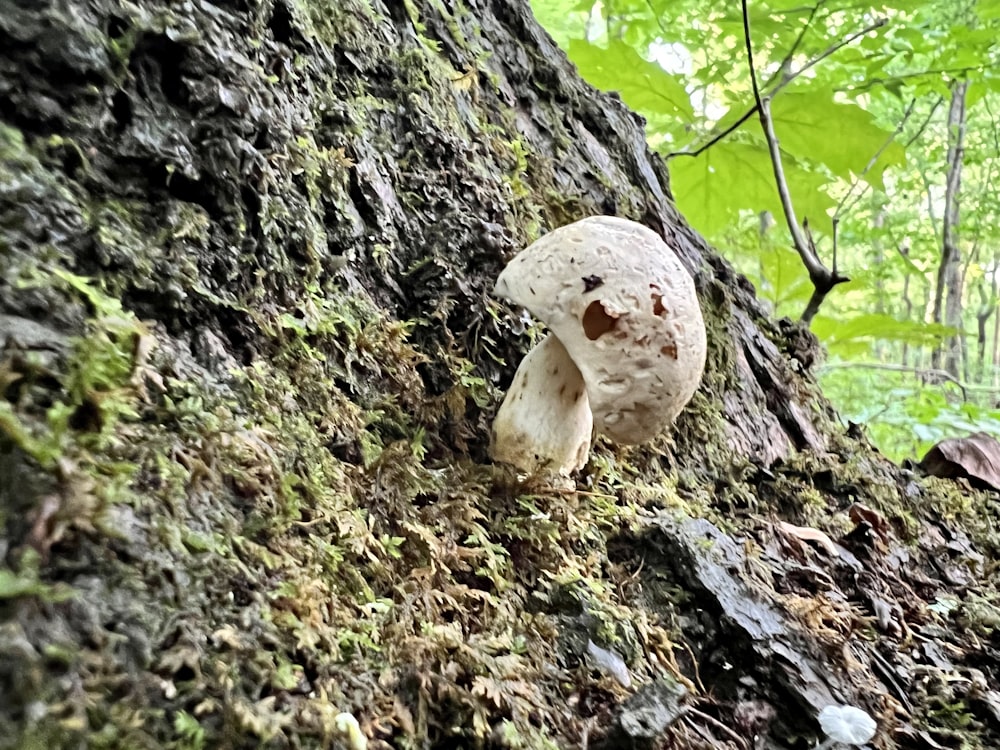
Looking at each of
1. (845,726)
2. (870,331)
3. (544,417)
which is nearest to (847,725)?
(845,726)

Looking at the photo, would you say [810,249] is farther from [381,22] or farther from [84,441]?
[84,441]

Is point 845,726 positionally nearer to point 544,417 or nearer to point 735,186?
point 544,417

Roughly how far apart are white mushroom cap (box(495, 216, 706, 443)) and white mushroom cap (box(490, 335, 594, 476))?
21cm

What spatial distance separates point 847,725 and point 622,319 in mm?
1150

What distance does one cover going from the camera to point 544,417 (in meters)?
1.93

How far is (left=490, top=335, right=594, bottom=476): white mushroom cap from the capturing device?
193 centimetres

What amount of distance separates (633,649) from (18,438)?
4.45 feet

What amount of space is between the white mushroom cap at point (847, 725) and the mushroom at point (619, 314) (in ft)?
2.69

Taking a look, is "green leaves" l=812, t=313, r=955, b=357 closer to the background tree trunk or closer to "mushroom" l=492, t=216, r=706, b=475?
"mushroom" l=492, t=216, r=706, b=475

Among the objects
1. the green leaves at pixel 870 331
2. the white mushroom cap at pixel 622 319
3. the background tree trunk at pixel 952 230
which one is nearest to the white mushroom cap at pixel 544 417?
the white mushroom cap at pixel 622 319

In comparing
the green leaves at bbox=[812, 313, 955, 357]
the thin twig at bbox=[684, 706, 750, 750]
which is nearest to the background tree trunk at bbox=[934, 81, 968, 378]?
the green leaves at bbox=[812, 313, 955, 357]

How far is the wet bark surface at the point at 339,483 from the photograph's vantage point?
965 mm

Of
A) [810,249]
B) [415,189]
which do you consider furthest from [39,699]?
[810,249]

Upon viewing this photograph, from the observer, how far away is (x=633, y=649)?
5.22 feet
